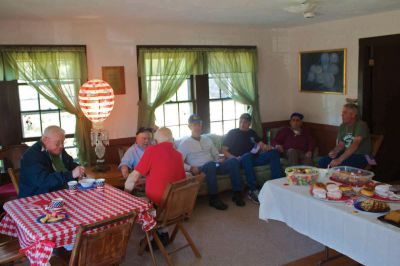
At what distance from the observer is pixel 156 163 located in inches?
142

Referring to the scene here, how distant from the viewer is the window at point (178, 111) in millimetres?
5977

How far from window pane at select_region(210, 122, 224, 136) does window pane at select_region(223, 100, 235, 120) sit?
0.54ft

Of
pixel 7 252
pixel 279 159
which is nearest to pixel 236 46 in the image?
pixel 279 159

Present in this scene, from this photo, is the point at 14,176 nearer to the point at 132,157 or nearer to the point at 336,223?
the point at 132,157

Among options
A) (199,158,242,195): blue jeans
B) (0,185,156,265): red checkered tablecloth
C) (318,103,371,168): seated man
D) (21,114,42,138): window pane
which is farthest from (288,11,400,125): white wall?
(21,114,42,138): window pane

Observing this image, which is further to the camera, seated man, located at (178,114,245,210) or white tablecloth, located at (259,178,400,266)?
seated man, located at (178,114,245,210)

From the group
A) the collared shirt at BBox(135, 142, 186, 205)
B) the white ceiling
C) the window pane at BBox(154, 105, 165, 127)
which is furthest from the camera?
the window pane at BBox(154, 105, 165, 127)

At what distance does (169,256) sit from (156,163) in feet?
2.71

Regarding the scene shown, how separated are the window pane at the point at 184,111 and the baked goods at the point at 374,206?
12.0 feet

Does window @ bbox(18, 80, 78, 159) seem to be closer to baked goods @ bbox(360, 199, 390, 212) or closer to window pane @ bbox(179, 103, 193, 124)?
window pane @ bbox(179, 103, 193, 124)

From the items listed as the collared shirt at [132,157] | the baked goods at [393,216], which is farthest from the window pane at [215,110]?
the baked goods at [393,216]

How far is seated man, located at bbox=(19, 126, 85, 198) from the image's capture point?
3.32 m

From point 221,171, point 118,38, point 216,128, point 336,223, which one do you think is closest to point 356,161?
point 221,171

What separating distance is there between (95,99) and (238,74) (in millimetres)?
2561
